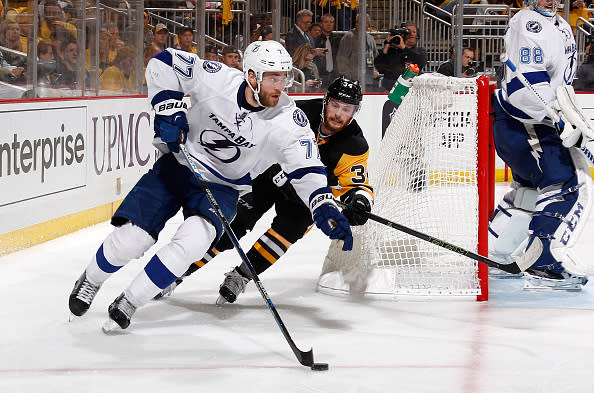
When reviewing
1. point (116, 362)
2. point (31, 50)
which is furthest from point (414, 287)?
point (31, 50)

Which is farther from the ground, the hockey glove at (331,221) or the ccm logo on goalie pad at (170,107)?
the ccm logo on goalie pad at (170,107)

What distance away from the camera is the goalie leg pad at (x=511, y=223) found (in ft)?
13.6

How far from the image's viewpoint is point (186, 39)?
A: 23.2 ft

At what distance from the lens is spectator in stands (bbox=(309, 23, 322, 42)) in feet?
24.8

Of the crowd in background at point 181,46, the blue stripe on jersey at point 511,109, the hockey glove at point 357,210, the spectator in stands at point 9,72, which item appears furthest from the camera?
the crowd in background at point 181,46

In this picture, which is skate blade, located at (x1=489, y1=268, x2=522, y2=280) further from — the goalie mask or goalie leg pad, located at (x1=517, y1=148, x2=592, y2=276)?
the goalie mask

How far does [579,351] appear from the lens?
9.90 feet

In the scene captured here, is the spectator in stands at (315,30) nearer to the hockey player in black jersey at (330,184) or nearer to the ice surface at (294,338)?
the ice surface at (294,338)

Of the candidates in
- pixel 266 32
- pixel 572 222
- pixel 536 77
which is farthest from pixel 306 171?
pixel 266 32

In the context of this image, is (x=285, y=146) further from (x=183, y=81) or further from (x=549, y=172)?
(x=549, y=172)

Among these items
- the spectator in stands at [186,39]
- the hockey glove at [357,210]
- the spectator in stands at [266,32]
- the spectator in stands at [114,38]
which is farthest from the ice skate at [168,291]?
the spectator in stands at [266,32]

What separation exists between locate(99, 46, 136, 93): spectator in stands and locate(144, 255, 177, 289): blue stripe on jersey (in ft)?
9.64

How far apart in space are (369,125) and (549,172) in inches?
147

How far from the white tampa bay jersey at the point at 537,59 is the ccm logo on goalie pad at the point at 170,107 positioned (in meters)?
1.44
